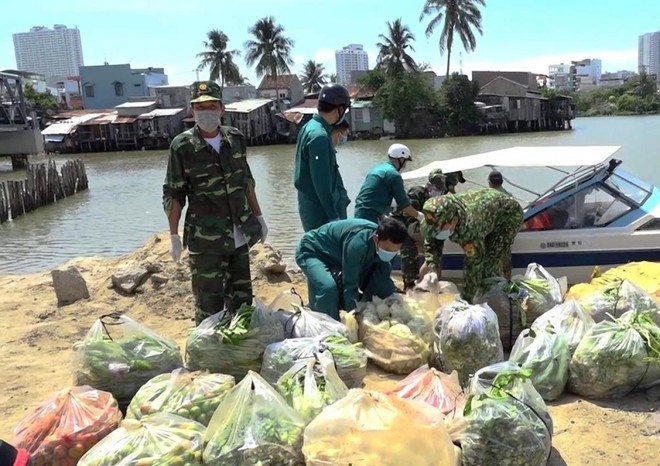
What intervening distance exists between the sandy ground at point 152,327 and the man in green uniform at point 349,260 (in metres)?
0.58

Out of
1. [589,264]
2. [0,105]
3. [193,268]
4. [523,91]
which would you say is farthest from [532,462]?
[523,91]

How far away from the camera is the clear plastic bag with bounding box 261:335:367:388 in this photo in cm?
352

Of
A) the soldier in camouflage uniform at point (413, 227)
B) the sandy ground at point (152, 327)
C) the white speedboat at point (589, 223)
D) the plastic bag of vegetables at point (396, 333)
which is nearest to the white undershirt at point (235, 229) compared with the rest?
the plastic bag of vegetables at point (396, 333)

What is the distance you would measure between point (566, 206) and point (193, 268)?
3.69 meters

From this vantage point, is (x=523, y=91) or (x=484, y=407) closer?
(x=484, y=407)

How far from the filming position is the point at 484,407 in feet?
9.17

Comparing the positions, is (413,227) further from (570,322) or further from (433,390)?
(433,390)

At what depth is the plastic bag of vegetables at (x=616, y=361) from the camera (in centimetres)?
351

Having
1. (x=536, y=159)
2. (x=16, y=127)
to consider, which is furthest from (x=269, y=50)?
(x=536, y=159)

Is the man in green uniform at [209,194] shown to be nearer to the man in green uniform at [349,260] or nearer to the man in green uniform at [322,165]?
the man in green uniform at [349,260]

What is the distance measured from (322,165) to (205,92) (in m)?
1.06

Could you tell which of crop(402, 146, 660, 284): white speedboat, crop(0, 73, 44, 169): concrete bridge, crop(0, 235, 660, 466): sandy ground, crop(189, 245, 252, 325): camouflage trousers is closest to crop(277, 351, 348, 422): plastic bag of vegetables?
crop(0, 235, 660, 466): sandy ground

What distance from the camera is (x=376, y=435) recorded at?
8.24 feet

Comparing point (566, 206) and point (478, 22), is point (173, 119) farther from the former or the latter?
point (566, 206)
